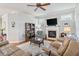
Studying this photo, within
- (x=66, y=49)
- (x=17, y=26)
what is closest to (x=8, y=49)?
(x=17, y=26)

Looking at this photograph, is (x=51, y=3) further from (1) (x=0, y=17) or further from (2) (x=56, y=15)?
(1) (x=0, y=17)

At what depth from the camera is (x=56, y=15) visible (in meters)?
1.91

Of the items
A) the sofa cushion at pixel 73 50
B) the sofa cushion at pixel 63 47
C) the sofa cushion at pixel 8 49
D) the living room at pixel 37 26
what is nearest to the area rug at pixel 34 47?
the living room at pixel 37 26

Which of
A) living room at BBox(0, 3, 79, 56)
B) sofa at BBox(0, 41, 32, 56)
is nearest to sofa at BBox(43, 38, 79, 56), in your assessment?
living room at BBox(0, 3, 79, 56)

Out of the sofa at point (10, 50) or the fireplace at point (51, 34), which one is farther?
the fireplace at point (51, 34)

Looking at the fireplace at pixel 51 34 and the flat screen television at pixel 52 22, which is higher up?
the flat screen television at pixel 52 22

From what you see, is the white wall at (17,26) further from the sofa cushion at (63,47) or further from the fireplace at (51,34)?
the sofa cushion at (63,47)

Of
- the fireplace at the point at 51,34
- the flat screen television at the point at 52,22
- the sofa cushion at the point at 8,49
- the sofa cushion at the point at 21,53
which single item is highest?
the flat screen television at the point at 52,22

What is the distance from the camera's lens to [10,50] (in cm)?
187

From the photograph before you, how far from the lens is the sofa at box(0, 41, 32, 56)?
6.09 ft

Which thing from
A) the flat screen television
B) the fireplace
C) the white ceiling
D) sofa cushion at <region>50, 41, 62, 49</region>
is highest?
the white ceiling

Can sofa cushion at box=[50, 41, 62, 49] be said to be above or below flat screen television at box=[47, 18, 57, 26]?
below

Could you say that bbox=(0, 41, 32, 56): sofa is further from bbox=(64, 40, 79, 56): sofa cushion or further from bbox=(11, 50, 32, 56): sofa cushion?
bbox=(64, 40, 79, 56): sofa cushion

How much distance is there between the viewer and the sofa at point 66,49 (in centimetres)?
185
